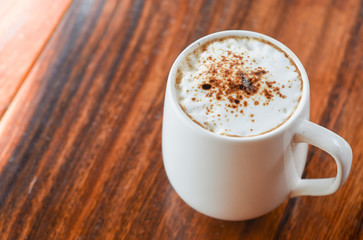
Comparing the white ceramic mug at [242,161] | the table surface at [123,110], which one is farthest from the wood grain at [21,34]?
the white ceramic mug at [242,161]

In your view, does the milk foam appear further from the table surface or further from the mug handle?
the table surface

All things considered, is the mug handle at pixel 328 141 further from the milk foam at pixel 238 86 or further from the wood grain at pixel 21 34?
the wood grain at pixel 21 34

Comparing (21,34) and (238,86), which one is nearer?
(238,86)

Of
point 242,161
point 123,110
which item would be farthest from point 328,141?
point 123,110

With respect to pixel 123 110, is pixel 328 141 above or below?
above

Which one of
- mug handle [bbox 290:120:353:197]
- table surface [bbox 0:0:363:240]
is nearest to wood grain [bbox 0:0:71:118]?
table surface [bbox 0:0:363:240]

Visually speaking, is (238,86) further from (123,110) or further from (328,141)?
(123,110)
